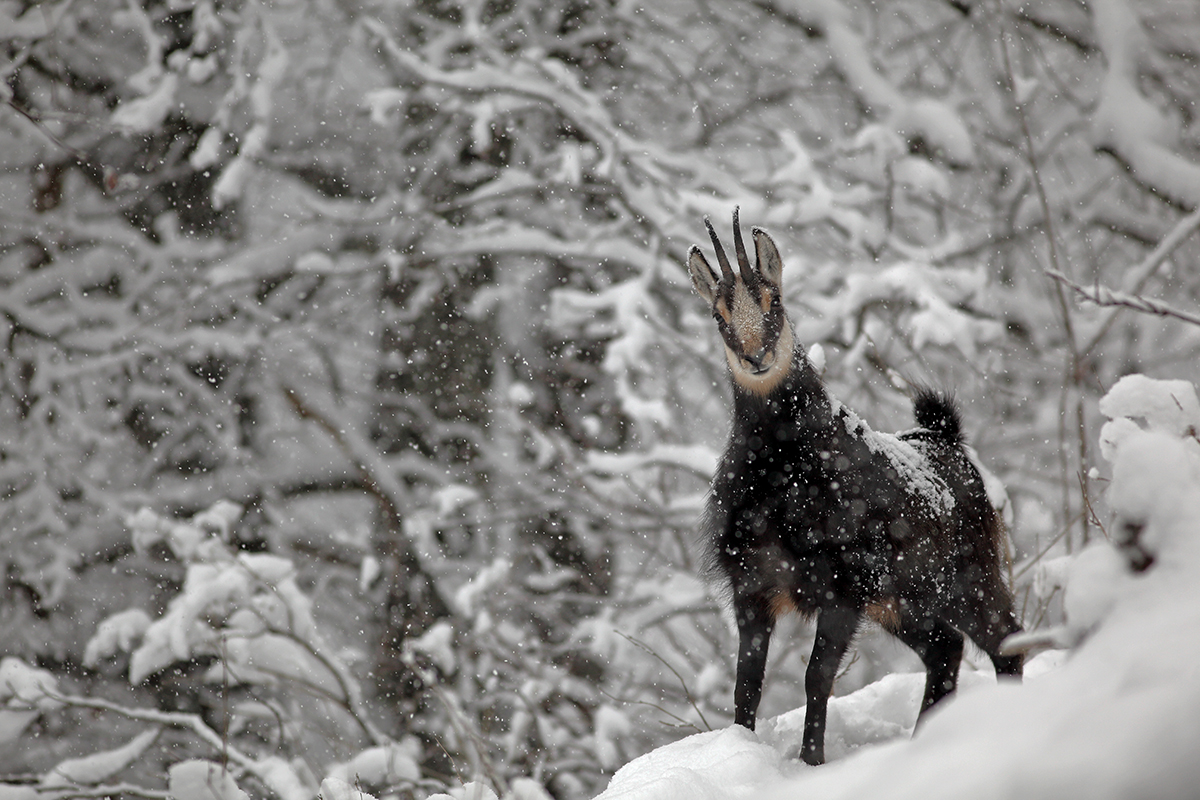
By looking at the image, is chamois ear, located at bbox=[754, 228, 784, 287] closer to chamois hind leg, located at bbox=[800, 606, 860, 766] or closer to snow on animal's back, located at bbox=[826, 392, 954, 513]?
snow on animal's back, located at bbox=[826, 392, 954, 513]

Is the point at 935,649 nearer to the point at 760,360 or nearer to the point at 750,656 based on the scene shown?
the point at 750,656

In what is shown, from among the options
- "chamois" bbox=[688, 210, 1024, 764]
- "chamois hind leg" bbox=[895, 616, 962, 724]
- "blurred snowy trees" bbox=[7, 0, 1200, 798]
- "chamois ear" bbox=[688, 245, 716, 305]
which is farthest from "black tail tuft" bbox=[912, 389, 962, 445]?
"blurred snowy trees" bbox=[7, 0, 1200, 798]

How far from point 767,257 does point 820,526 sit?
791mm

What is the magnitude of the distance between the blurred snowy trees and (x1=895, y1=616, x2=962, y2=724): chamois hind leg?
3.38 meters

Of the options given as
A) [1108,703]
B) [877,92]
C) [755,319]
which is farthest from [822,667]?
[877,92]

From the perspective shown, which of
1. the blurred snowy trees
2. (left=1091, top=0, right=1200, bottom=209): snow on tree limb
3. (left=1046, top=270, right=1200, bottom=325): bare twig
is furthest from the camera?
the blurred snowy trees

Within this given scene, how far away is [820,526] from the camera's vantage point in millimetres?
2049

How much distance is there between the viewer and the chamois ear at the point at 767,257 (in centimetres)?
226

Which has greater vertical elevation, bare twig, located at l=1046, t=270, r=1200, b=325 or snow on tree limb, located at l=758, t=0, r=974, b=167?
bare twig, located at l=1046, t=270, r=1200, b=325

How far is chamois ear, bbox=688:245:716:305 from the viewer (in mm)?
2379

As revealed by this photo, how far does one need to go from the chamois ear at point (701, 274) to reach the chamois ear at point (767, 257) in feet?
0.52

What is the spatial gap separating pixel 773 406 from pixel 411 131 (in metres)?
7.36

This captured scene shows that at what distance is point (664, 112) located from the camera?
9.06 meters

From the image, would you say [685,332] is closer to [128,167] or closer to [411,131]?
[411,131]
